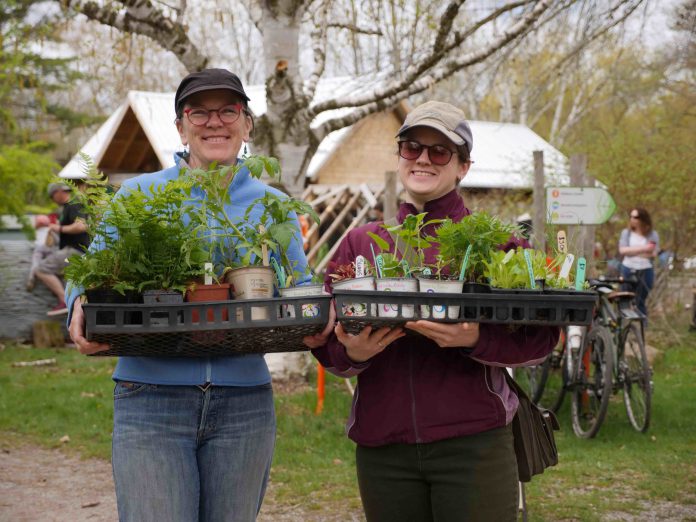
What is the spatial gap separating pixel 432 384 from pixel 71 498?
13.4ft

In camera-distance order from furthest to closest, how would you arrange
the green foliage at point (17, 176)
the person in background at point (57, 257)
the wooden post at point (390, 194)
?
1. the person in background at point (57, 257)
2. the green foliage at point (17, 176)
3. the wooden post at point (390, 194)

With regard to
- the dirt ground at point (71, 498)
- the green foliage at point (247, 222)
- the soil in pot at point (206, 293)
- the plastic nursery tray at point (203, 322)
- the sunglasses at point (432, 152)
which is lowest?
the dirt ground at point (71, 498)

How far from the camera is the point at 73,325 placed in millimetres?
2518

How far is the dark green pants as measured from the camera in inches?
102

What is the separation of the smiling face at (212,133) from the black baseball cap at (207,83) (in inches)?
0.9

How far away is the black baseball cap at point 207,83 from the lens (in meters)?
2.73

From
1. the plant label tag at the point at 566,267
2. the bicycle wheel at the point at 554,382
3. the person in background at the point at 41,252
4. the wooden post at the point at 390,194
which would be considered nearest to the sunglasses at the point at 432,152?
the plant label tag at the point at 566,267

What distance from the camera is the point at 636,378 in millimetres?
7152

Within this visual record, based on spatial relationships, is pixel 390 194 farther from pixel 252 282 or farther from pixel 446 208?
pixel 252 282

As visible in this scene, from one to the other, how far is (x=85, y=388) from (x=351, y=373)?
7.08 meters

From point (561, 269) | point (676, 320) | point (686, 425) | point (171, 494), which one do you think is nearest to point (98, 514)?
point (171, 494)

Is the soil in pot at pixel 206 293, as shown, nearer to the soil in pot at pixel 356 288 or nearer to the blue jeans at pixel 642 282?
the soil in pot at pixel 356 288

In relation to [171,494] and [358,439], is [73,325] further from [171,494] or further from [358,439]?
[358,439]

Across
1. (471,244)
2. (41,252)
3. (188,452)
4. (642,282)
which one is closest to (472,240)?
(471,244)
